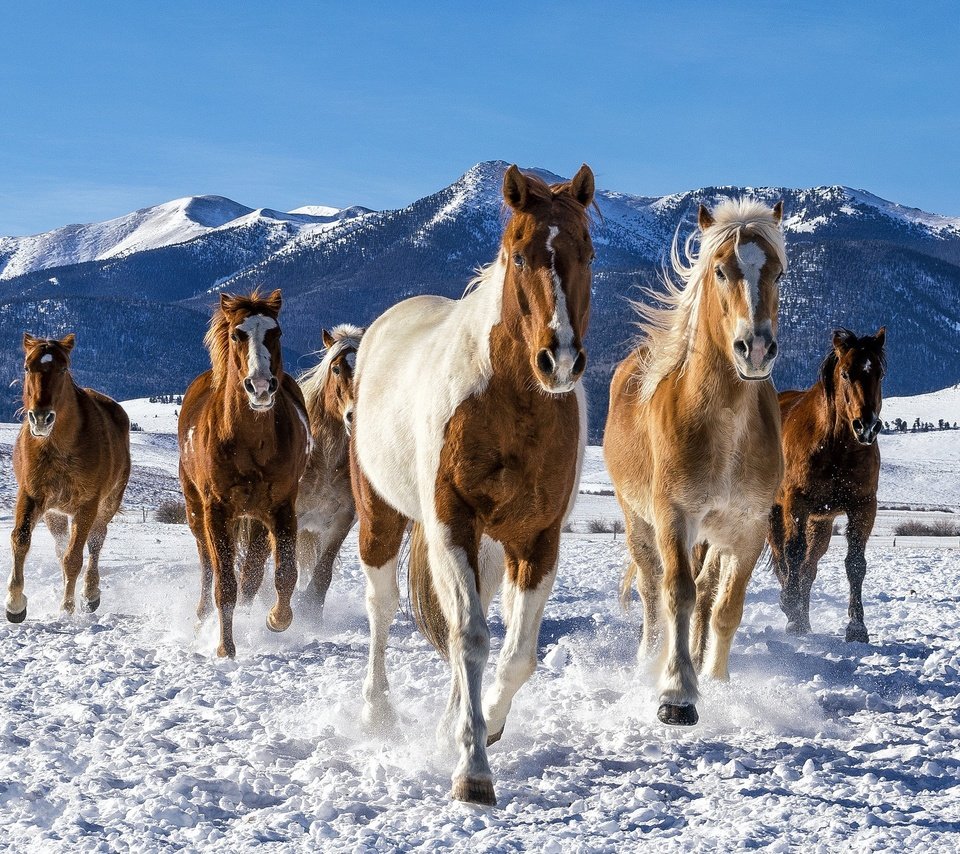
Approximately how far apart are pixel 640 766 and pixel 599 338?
154 meters

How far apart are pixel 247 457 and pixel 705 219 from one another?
3.90 metres

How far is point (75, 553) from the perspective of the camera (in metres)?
9.09

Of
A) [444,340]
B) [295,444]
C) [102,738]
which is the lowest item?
[102,738]

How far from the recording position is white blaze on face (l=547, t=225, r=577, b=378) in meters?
3.94

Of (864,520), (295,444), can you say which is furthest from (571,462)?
(864,520)

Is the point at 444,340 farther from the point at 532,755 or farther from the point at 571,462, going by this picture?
the point at 532,755

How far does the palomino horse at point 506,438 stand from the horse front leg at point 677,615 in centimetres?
76

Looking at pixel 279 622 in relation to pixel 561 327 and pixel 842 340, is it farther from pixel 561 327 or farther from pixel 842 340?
pixel 842 340

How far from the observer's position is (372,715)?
5.40 meters

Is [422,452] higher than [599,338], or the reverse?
[599,338]

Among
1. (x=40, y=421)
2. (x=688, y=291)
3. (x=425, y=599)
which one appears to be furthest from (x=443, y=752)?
(x=40, y=421)

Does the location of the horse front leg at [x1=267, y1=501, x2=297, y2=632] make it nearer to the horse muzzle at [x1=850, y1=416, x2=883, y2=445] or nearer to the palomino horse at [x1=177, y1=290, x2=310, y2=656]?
the palomino horse at [x1=177, y1=290, x2=310, y2=656]

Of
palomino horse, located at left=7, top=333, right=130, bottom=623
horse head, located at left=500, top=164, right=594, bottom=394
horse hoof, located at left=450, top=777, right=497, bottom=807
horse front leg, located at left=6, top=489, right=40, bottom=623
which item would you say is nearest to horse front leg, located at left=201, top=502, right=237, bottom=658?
horse front leg, located at left=6, top=489, right=40, bottom=623

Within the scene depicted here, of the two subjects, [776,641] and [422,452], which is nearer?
[422,452]
